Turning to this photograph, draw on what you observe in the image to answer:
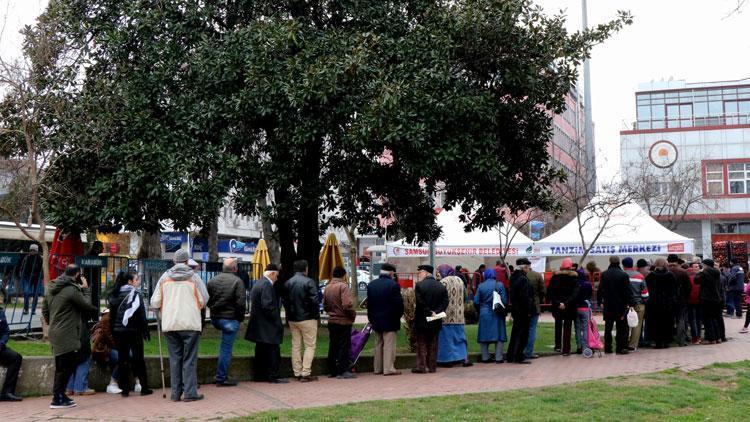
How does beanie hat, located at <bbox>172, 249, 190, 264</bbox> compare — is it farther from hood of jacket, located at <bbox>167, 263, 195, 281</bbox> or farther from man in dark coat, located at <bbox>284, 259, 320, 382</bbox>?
man in dark coat, located at <bbox>284, 259, 320, 382</bbox>

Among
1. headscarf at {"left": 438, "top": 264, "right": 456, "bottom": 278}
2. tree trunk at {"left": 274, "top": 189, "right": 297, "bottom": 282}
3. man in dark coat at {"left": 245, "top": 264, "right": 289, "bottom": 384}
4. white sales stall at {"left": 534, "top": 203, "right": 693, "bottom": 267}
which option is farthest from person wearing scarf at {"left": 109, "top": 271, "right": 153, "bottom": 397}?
white sales stall at {"left": 534, "top": 203, "right": 693, "bottom": 267}

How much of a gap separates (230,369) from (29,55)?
23.5ft

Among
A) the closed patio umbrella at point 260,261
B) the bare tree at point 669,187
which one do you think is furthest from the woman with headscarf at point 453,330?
the bare tree at point 669,187

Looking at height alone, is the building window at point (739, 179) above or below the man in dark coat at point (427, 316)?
above

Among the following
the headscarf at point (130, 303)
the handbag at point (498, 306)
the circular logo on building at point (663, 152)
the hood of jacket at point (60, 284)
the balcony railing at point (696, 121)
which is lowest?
the handbag at point (498, 306)

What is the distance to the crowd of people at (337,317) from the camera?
34.9 feet

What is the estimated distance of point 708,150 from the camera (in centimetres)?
5631

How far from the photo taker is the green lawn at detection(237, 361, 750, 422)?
906cm

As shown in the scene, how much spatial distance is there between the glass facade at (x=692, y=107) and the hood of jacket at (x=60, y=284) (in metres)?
52.8

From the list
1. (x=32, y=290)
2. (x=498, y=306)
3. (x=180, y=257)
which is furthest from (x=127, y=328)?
(x=498, y=306)

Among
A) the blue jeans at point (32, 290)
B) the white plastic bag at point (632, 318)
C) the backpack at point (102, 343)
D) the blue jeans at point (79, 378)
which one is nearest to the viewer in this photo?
the blue jeans at point (79, 378)

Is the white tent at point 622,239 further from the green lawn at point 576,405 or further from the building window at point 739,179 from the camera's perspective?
the building window at point 739,179

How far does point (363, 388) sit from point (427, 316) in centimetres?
208

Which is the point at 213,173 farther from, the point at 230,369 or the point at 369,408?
the point at 369,408
